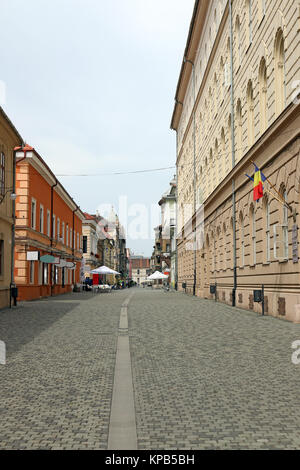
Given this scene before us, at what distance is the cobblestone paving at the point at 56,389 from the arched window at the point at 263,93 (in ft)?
33.4

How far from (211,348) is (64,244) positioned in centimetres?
3795

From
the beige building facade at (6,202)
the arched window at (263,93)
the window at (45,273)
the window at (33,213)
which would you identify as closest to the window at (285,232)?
the arched window at (263,93)

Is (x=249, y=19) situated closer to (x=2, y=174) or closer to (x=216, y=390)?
(x=2, y=174)

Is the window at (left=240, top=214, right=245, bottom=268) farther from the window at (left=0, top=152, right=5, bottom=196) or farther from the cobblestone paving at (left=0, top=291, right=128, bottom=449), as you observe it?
the cobblestone paving at (left=0, top=291, right=128, bottom=449)

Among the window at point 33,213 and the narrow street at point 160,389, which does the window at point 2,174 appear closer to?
the window at point 33,213

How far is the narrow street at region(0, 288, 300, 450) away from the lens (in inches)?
177

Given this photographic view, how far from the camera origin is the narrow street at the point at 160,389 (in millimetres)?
4492

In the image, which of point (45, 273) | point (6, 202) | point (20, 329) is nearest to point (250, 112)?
point (6, 202)

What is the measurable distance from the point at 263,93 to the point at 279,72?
1.94 m

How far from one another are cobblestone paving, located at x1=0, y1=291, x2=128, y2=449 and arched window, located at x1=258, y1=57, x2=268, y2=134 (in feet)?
33.4

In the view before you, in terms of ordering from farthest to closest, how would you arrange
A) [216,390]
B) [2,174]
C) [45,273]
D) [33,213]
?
1. [45,273]
2. [33,213]
3. [2,174]
4. [216,390]

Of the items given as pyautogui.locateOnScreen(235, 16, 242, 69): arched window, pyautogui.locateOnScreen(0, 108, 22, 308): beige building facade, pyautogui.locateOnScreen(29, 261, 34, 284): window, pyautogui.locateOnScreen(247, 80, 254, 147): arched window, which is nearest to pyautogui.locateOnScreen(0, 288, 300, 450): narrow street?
pyautogui.locateOnScreen(247, 80, 254, 147): arched window

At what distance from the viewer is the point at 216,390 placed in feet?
20.7
